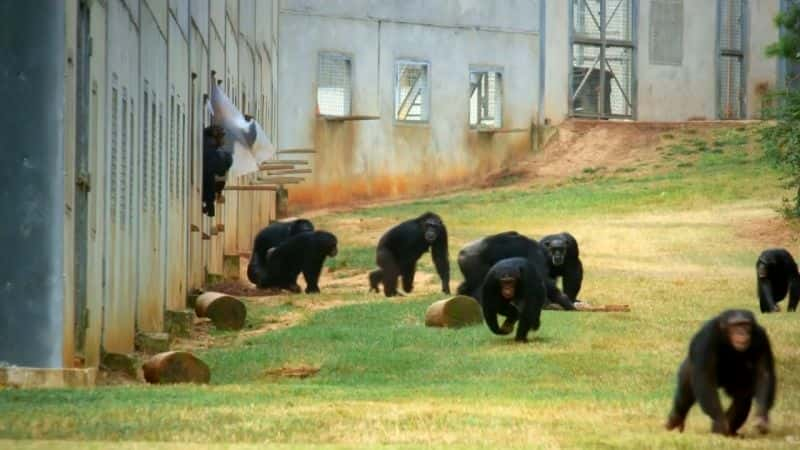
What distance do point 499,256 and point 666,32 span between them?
1356 inches

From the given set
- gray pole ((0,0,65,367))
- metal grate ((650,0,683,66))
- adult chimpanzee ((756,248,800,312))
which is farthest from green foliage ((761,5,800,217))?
gray pole ((0,0,65,367))

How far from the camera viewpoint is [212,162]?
25.6 metres

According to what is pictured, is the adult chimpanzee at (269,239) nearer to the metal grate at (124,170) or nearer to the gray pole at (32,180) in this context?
the metal grate at (124,170)

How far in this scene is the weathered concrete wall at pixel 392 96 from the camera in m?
49.4

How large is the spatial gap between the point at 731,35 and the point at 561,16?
582 centimetres

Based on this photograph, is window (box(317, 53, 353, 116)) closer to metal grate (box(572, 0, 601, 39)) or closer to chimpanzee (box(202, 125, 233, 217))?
metal grate (box(572, 0, 601, 39))

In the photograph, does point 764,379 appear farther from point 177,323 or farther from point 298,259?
point 298,259

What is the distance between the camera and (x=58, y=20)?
13.1m

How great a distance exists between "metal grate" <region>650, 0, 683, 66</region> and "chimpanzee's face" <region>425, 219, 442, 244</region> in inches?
1178

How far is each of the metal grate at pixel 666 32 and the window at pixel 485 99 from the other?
496 cm

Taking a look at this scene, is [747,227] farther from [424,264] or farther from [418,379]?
[418,379]

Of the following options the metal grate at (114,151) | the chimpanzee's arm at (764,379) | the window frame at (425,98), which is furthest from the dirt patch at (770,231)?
the chimpanzee's arm at (764,379)

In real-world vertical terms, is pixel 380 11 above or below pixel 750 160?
above

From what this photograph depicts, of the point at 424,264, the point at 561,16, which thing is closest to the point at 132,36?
the point at 424,264
